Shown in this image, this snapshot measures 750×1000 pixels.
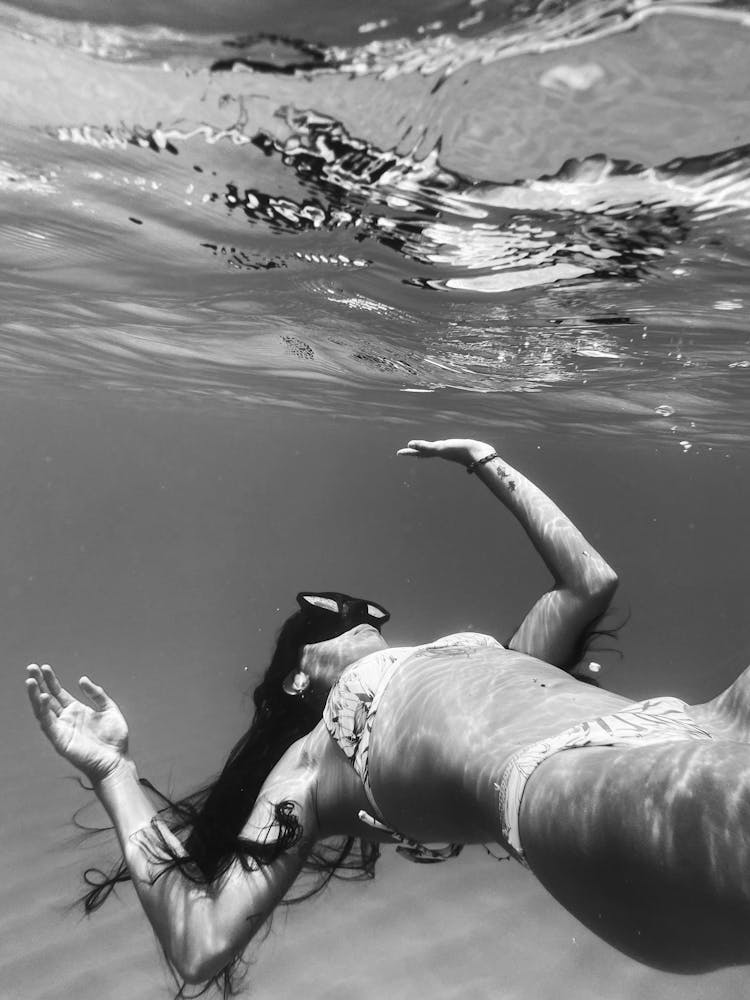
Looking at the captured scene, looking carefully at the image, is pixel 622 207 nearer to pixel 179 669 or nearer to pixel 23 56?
pixel 23 56

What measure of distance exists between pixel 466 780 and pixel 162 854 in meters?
1.65

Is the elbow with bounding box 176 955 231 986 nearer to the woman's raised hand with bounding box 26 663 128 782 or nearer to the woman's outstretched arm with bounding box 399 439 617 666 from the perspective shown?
the woman's raised hand with bounding box 26 663 128 782

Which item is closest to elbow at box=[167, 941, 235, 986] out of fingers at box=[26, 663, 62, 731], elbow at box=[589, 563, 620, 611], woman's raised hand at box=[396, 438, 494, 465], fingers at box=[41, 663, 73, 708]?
fingers at box=[26, 663, 62, 731]

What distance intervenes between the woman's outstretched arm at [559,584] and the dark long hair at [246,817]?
1.68m

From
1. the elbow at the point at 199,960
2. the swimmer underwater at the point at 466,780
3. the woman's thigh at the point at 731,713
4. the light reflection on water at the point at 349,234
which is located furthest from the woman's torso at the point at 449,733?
the light reflection on water at the point at 349,234

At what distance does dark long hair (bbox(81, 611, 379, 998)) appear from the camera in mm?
3330

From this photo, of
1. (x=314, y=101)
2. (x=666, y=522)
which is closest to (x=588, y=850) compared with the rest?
(x=314, y=101)

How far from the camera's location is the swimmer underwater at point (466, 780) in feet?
5.90

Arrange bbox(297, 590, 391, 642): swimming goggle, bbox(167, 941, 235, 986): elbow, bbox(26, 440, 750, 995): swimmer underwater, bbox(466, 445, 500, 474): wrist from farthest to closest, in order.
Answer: bbox(297, 590, 391, 642): swimming goggle, bbox(466, 445, 500, 474): wrist, bbox(167, 941, 235, 986): elbow, bbox(26, 440, 750, 995): swimmer underwater

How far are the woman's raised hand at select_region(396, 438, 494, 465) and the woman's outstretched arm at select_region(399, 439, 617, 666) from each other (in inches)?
15.7

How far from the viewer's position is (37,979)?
8227 millimetres

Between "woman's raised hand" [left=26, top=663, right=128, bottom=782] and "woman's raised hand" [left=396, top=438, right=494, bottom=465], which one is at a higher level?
"woman's raised hand" [left=396, top=438, right=494, bottom=465]

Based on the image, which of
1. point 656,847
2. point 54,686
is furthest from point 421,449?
point 656,847

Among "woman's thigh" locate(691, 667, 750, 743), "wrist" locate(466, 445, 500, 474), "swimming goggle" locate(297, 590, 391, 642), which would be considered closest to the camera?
"woman's thigh" locate(691, 667, 750, 743)
